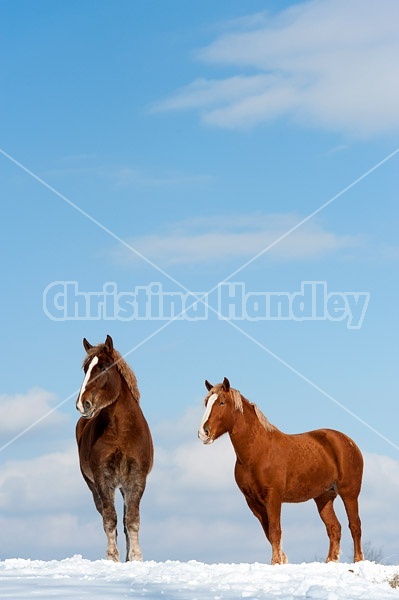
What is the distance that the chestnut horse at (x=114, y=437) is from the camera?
12.5m

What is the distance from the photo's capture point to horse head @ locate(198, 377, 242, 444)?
11906mm

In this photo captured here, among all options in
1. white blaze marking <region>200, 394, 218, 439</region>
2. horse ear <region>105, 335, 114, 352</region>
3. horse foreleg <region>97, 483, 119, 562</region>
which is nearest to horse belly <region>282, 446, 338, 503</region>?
white blaze marking <region>200, 394, 218, 439</region>

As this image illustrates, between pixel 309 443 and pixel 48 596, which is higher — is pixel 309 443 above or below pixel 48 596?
above

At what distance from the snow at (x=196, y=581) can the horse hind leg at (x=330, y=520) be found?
2263mm

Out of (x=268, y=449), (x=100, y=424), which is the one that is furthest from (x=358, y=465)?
(x=100, y=424)

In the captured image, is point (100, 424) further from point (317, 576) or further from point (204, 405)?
point (317, 576)

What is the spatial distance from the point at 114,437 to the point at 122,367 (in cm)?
99

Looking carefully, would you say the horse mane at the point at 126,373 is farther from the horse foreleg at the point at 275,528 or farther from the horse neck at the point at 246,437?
the horse foreleg at the point at 275,528

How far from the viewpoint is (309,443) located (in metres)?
13.1

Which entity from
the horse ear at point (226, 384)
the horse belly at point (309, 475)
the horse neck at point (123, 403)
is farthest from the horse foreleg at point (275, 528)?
the horse neck at point (123, 403)

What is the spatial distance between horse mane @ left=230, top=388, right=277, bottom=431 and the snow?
A: 213 centimetres

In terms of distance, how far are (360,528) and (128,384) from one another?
13.0 ft

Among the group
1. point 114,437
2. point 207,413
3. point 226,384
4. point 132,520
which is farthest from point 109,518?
point 226,384

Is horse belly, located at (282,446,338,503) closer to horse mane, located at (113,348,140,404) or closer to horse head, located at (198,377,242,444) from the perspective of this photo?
horse head, located at (198,377,242,444)
